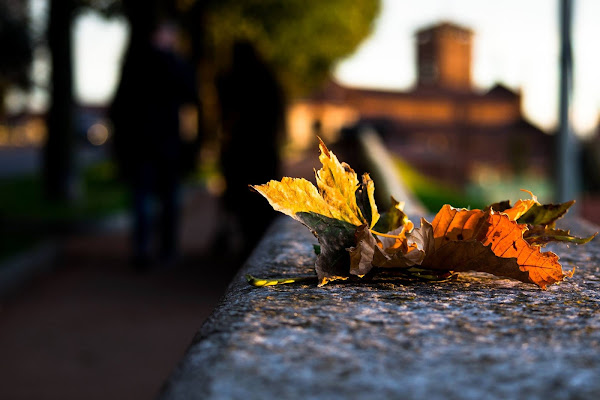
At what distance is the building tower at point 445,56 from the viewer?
69.1 m

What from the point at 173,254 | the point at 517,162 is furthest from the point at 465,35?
the point at 173,254

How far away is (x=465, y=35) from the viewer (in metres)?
72.1

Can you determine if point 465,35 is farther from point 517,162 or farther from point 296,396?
point 296,396

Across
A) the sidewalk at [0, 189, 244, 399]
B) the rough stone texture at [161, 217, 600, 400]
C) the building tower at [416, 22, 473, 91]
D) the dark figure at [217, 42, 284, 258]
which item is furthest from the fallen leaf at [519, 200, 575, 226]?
the building tower at [416, 22, 473, 91]

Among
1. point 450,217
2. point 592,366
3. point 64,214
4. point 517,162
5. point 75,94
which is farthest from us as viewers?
point 517,162

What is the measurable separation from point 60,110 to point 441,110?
55.7 meters

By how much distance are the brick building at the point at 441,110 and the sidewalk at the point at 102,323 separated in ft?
158

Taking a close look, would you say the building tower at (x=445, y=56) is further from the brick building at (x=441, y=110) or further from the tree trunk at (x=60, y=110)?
the tree trunk at (x=60, y=110)

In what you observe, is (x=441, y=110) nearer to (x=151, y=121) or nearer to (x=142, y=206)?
(x=151, y=121)

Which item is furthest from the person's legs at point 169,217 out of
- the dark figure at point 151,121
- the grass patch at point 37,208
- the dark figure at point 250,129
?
the grass patch at point 37,208

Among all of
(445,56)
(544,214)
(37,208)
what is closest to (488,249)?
(544,214)

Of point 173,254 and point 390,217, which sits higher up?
point 390,217

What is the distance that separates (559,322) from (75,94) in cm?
1168

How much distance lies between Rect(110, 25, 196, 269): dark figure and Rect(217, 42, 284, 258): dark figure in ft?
2.20
